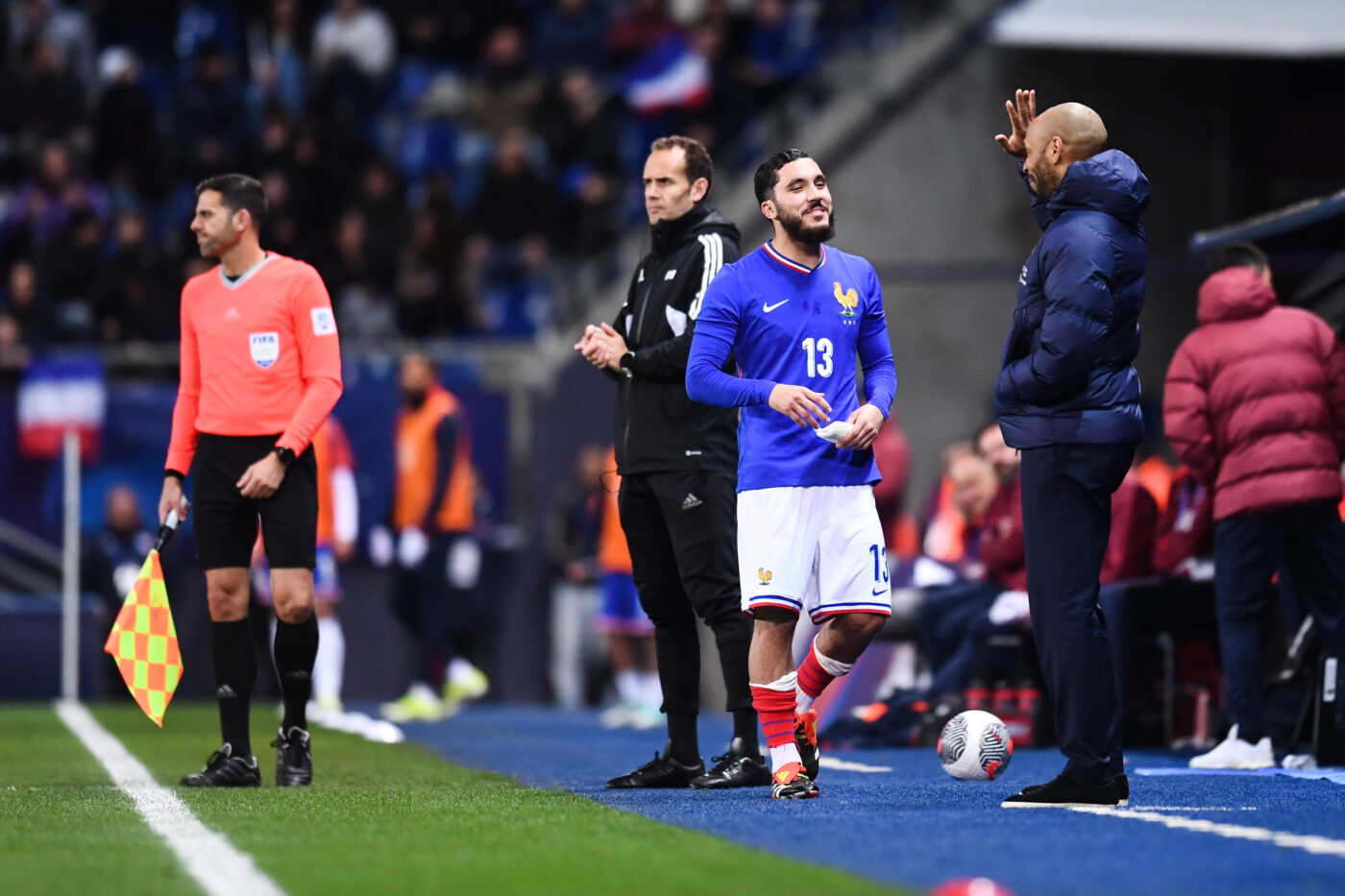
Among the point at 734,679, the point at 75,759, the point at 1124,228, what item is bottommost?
the point at 75,759

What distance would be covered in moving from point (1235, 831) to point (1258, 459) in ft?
10.5

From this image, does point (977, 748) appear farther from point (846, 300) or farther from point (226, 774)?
point (226, 774)

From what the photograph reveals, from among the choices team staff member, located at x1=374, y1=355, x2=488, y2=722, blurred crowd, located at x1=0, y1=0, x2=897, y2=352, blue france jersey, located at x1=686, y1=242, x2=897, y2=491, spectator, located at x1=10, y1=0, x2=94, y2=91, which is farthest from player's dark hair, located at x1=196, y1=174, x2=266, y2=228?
spectator, located at x1=10, y1=0, x2=94, y2=91

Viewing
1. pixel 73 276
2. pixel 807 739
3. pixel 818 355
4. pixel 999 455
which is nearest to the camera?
pixel 818 355

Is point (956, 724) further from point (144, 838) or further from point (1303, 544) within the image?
point (144, 838)

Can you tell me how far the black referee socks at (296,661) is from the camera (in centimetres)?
773

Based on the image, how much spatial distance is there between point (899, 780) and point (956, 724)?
0.67 m

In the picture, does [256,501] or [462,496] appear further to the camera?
[462,496]

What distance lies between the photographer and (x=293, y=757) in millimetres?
7691

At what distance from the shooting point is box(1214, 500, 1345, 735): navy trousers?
841 cm

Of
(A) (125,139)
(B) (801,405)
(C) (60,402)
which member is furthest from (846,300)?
(A) (125,139)

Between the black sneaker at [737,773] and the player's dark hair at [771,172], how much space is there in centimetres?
205

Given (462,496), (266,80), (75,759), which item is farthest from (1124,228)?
(266,80)

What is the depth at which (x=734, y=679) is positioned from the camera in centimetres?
735
